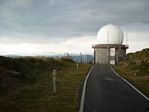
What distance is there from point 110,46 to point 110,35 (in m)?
3.24

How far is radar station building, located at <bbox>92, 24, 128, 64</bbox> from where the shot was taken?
225 ft

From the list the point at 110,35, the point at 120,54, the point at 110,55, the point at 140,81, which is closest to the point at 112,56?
the point at 110,55

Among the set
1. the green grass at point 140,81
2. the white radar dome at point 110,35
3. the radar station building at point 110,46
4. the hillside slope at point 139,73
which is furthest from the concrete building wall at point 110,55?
the green grass at point 140,81

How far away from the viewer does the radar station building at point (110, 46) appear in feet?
225

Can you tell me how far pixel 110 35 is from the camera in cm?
7044

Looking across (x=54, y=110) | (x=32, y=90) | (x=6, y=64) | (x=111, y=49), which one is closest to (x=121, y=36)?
(x=111, y=49)

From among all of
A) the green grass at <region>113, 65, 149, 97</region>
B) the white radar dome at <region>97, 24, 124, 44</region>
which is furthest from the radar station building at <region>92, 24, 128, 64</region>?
the green grass at <region>113, 65, 149, 97</region>

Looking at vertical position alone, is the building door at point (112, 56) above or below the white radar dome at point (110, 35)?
below

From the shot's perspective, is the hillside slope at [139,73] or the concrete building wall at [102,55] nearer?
the hillside slope at [139,73]

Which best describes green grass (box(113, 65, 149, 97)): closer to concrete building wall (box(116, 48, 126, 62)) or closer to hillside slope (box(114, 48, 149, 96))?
hillside slope (box(114, 48, 149, 96))

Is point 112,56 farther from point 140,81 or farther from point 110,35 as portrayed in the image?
point 140,81

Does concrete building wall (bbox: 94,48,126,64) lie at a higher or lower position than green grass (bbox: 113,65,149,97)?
higher

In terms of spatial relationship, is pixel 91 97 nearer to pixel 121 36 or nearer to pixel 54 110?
pixel 54 110

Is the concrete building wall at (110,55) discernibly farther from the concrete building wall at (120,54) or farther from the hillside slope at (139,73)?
the hillside slope at (139,73)
